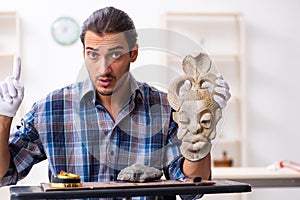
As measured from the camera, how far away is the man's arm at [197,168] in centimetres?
161

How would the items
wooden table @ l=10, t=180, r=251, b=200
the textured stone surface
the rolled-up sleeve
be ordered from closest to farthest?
1. wooden table @ l=10, t=180, r=251, b=200
2. the textured stone surface
3. the rolled-up sleeve

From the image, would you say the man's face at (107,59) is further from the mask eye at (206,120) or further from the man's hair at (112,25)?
the mask eye at (206,120)

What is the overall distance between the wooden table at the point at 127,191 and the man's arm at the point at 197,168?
9 cm

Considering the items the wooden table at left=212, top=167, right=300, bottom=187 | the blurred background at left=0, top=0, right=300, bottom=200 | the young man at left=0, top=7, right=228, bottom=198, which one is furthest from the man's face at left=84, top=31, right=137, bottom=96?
the blurred background at left=0, top=0, right=300, bottom=200

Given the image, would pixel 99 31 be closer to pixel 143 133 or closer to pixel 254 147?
pixel 143 133

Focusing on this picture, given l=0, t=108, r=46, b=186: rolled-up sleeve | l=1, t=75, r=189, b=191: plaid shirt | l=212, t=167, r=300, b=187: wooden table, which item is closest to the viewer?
l=1, t=75, r=189, b=191: plaid shirt

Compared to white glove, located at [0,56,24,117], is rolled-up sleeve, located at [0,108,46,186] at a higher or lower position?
lower

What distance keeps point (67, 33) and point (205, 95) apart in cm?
347

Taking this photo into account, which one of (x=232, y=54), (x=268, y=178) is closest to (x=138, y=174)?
(x=268, y=178)

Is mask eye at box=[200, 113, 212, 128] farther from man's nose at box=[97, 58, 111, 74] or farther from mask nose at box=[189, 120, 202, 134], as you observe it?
man's nose at box=[97, 58, 111, 74]

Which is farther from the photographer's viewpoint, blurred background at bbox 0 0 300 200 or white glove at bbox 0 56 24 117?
blurred background at bbox 0 0 300 200

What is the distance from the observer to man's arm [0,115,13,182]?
164cm

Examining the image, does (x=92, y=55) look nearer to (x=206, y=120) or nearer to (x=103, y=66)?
(x=103, y=66)

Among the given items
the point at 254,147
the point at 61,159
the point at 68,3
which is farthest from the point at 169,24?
the point at 61,159
